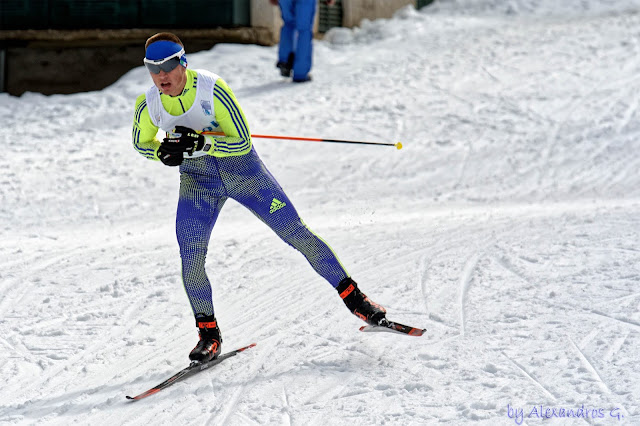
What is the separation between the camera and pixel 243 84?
1166cm

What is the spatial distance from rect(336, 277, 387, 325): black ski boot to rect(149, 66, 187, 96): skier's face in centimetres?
143

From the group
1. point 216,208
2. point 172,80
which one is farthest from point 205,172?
point 172,80

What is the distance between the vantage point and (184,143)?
3863mm

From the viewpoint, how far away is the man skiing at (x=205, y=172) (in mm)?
3994

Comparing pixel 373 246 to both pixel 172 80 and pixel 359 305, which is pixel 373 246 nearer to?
pixel 359 305

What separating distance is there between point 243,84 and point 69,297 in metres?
6.77

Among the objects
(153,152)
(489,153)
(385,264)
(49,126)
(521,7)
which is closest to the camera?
(153,152)

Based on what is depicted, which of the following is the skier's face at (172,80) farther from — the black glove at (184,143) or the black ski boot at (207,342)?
the black ski boot at (207,342)

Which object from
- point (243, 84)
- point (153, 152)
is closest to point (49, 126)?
point (243, 84)

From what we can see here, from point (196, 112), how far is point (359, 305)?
4.67 feet

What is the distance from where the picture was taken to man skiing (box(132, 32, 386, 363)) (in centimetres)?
399

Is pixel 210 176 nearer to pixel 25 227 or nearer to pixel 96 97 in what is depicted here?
pixel 25 227

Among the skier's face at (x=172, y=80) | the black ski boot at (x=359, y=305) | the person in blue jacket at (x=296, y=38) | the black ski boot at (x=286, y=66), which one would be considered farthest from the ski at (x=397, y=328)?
the black ski boot at (x=286, y=66)

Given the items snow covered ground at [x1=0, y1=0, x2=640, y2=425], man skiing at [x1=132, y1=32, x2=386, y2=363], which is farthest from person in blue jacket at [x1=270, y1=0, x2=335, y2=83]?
man skiing at [x1=132, y1=32, x2=386, y2=363]
